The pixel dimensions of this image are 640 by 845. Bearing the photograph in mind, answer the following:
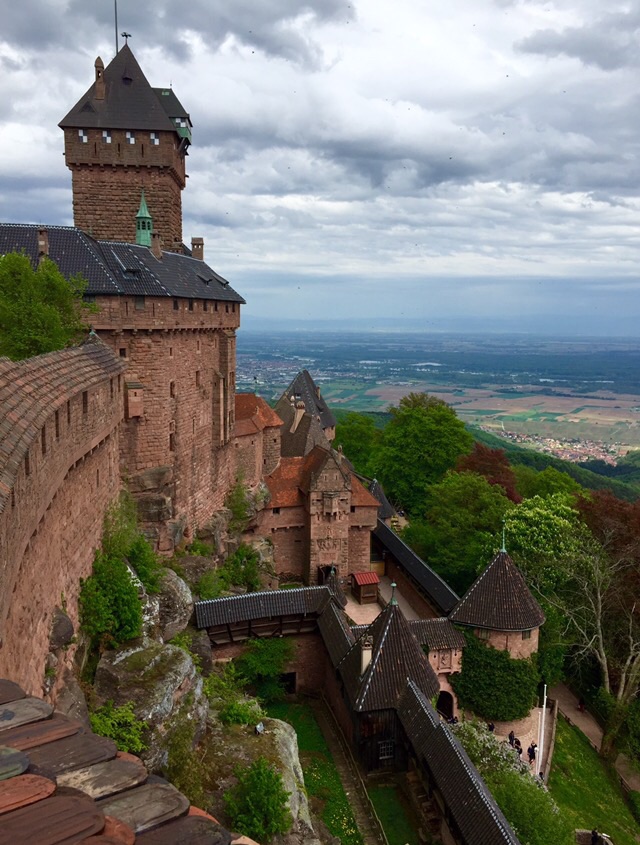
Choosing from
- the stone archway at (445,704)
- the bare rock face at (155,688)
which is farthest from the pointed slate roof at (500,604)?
the bare rock face at (155,688)

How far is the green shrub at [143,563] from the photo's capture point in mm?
17000

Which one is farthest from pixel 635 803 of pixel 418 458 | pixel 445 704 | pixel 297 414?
pixel 297 414

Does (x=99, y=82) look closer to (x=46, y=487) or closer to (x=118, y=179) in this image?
(x=118, y=179)

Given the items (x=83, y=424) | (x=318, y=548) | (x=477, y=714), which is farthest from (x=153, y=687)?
(x=318, y=548)

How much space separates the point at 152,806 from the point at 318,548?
88.8 feet

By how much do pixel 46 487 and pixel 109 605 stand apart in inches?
211

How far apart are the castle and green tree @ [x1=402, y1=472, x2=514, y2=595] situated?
228cm

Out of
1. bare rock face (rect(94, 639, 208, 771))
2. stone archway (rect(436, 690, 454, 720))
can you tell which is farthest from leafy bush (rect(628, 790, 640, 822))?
bare rock face (rect(94, 639, 208, 771))

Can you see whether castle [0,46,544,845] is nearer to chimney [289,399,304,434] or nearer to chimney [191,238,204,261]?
chimney [191,238,204,261]

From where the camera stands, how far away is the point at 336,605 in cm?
2422

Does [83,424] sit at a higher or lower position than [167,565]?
higher

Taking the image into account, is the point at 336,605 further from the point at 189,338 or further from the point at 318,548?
the point at 189,338

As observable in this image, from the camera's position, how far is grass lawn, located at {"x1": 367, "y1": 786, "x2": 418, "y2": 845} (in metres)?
17.2

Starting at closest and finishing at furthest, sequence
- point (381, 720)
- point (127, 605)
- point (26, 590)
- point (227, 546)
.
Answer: point (26, 590), point (127, 605), point (381, 720), point (227, 546)
